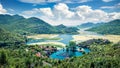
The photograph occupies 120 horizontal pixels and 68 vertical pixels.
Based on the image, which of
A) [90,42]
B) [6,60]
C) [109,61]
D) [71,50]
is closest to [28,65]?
[6,60]

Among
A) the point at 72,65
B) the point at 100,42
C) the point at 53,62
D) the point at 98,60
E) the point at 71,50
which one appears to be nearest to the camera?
the point at 72,65

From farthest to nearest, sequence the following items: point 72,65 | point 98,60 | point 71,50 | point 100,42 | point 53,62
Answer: point 100,42, point 71,50, point 53,62, point 98,60, point 72,65

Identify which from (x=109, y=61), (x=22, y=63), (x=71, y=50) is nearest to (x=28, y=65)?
(x=22, y=63)

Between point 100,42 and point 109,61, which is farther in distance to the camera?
point 100,42

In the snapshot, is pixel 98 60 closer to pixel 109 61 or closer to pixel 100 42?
pixel 109 61

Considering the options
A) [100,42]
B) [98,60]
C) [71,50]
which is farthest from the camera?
[100,42]

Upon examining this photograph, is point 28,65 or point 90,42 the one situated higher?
point 28,65

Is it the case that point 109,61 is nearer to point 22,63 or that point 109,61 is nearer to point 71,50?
point 22,63

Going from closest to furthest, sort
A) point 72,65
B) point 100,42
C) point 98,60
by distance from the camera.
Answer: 1. point 72,65
2. point 98,60
3. point 100,42

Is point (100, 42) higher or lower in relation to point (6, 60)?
lower
